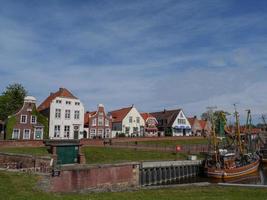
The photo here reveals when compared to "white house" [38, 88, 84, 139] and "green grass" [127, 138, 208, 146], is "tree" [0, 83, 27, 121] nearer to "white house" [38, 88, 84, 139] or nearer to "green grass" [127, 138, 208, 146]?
"white house" [38, 88, 84, 139]

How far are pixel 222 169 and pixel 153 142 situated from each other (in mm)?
23230

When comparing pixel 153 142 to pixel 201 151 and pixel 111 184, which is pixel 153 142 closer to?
pixel 201 151

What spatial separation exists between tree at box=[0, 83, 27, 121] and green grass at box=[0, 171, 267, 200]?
210ft

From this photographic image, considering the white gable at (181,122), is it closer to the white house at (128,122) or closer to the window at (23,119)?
the white house at (128,122)

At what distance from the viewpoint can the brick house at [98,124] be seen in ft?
229

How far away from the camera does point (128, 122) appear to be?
80125 millimetres

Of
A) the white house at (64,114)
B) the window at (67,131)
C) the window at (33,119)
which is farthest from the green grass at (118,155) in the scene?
the window at (67,131)

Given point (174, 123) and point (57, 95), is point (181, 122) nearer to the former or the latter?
point (174, 123)

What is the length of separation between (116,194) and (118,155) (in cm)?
2825

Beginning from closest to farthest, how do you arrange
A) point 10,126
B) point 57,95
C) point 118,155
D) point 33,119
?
1. point 118,155
2. point 10,126
3. point 33,119
4. point 57,95

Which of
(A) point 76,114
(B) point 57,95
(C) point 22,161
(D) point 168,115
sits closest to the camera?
(C) point 22,161

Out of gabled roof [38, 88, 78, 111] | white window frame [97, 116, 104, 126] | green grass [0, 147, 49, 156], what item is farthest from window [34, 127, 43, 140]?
green grass [0, 147, 49, 156]

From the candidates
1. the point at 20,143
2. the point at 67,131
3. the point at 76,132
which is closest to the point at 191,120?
the point at 76,132

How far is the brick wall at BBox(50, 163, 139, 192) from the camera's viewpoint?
2841 centimetres
